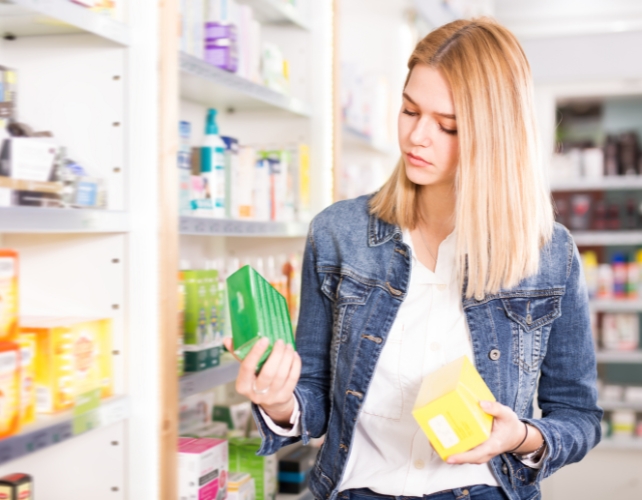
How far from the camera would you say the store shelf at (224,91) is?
2107 millimetres

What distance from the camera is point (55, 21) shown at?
1712mm

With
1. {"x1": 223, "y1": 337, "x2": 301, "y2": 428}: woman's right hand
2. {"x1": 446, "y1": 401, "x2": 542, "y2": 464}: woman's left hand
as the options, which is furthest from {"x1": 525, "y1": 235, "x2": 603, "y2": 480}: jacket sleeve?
{"x1": 223, "y1": 337, "x2": 301, "y2": 428}: woman's right hand

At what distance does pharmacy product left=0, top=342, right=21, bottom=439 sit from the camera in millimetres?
1445

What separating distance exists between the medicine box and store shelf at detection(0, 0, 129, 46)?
1099 millimetres

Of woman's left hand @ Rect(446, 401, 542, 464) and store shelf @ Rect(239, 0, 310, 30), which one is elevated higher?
store shelf @ Rect(239, 0, 310, 30)

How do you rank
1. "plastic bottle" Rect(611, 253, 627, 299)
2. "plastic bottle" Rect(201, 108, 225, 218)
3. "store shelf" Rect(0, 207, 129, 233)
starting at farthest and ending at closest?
"plastic bottle" Rect(611, 253, 627, 299), "plastic bottle" Rect(201, 108, 225, 218), "store shelf" Rect(0, 207, 129, 233)

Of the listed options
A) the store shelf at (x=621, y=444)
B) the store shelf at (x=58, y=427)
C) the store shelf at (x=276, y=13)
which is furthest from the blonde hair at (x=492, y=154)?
the store shelf at (x=621, y=444)

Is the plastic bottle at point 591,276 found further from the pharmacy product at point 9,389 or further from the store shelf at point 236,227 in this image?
the pharmacy product at point 9,389

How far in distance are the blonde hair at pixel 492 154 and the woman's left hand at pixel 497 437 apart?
0.28 m

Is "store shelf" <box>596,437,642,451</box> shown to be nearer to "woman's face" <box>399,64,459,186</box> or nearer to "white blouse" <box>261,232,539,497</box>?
"white blouse" <box>261,232,539,497</box>

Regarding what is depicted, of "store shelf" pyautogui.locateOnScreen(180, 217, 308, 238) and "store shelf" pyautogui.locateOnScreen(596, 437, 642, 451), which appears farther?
"store shelf" pyautogui.locateOnScreen(596, 437, 642, 451)

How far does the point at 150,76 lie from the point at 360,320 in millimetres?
782

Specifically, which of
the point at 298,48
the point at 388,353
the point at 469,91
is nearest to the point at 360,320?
the point at 388,353

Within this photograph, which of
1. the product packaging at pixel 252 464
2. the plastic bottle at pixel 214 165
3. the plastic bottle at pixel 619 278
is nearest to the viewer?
the plastic bottle at pixel 214 165
